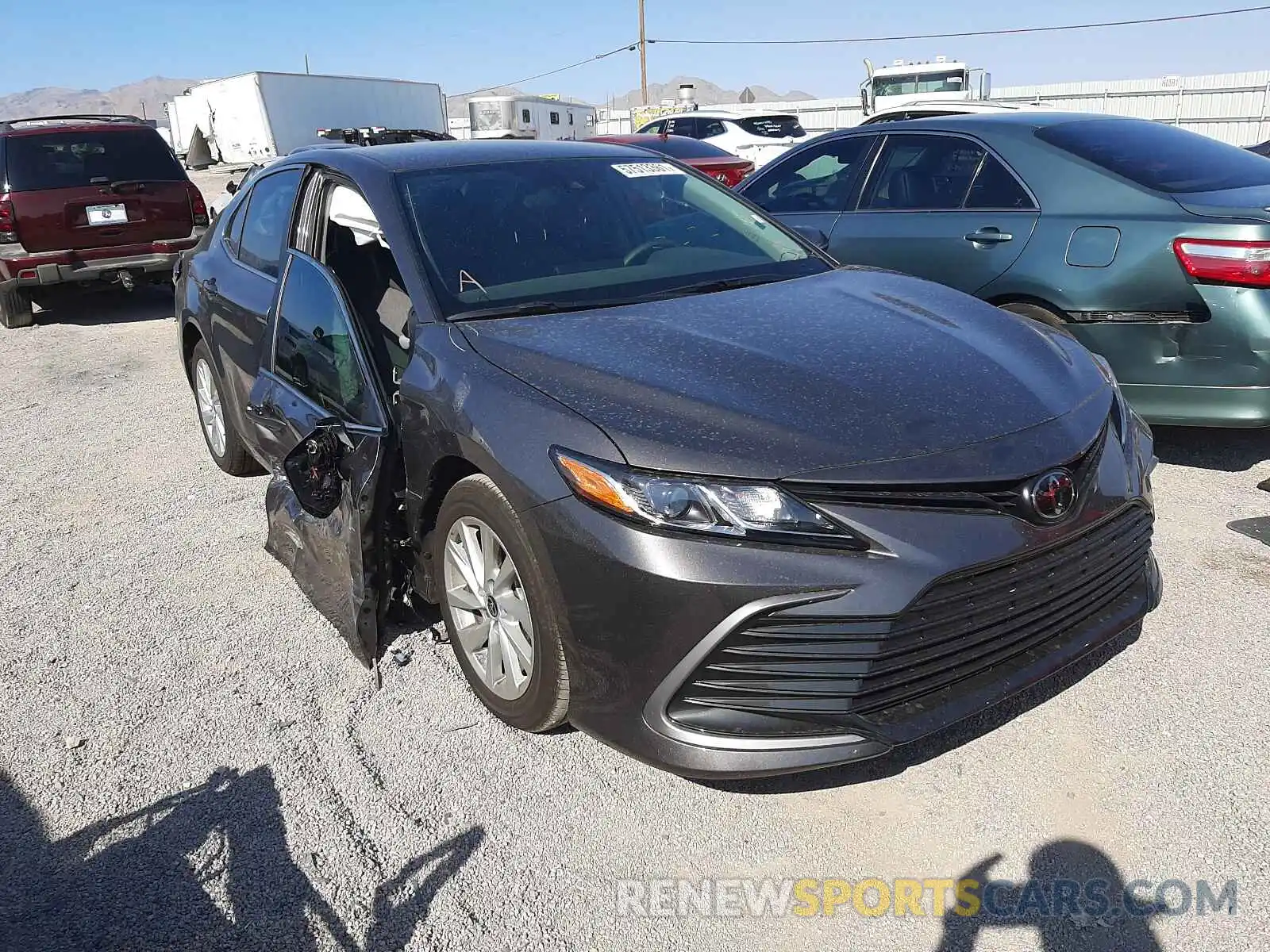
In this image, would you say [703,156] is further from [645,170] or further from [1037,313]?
[645,170]

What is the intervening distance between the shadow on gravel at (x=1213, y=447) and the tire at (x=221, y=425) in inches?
176

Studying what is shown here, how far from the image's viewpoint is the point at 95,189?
363 inches

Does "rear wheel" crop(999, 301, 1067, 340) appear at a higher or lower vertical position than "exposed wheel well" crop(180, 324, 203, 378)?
higher

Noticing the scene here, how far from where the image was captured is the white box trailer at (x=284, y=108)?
28.2 metres

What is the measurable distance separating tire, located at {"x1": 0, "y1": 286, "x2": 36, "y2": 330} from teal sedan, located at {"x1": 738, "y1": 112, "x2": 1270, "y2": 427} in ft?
26.2

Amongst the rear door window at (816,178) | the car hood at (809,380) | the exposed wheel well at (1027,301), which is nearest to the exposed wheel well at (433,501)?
the car hood at (809,380)

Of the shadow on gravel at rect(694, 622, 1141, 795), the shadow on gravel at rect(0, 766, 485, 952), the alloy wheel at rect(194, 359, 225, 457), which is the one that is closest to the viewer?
the shadow on gravel at rect(0, 766, 485, 952)

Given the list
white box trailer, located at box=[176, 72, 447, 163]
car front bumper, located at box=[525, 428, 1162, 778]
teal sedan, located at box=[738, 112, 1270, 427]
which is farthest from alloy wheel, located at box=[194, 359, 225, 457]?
white box trailer, located at box=[176, 72, 447, 163]

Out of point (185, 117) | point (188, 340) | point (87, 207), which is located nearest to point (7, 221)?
point (87, 207)

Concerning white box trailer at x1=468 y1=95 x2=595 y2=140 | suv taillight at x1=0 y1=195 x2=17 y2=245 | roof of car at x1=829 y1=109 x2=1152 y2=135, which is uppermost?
roof of car at x1=829 y1=109 x2=1152 y2=135

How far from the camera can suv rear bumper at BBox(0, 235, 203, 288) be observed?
898 cm

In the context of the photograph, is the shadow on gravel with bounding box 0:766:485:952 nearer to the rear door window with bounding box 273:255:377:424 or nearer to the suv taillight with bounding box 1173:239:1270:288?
the rear door window with bounding box 273:255:377:424

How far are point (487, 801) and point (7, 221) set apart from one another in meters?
8.84

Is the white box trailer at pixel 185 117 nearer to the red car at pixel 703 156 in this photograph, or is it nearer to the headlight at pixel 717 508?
the red car at pixel 703 156
